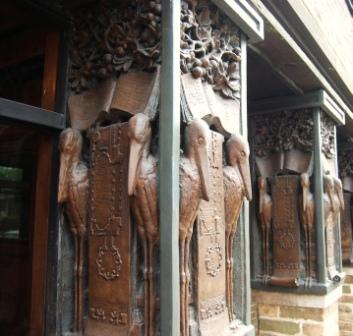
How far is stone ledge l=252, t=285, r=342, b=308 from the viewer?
10.1 ft

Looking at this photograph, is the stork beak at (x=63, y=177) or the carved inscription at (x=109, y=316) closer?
the carved inscription at (x=109, y=316)

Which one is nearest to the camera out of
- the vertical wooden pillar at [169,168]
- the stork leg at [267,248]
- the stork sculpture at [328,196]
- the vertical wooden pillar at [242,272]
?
the vertical wooden pillar at [169,168]

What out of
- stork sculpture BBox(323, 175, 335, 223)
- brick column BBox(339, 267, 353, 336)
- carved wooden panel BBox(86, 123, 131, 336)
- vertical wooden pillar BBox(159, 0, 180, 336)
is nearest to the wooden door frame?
carved wooden panel BBox(86, 123, 131, 336)

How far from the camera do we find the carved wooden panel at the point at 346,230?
5.16 metres

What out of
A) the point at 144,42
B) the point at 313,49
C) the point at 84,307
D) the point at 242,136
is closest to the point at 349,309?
the point at 313,49

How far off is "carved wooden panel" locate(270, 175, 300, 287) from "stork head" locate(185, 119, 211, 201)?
1.84m

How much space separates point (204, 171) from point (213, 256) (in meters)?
0.38

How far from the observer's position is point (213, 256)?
1693mm

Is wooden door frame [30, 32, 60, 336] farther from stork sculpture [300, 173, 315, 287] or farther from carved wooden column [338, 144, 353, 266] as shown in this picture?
carved wooden column [338, 144, 353, 266]

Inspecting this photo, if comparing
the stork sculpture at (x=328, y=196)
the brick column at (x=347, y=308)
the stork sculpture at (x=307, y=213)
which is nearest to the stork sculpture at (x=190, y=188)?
the stork sculpture at (x=307, y=213)

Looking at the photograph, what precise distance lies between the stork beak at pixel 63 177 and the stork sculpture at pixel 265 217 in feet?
6.35

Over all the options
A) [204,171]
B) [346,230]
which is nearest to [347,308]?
[346,230]

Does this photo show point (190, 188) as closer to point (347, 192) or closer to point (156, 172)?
point (156, 172)

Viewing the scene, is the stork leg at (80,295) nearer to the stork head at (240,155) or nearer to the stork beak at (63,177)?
the stork beak at (63,177)
